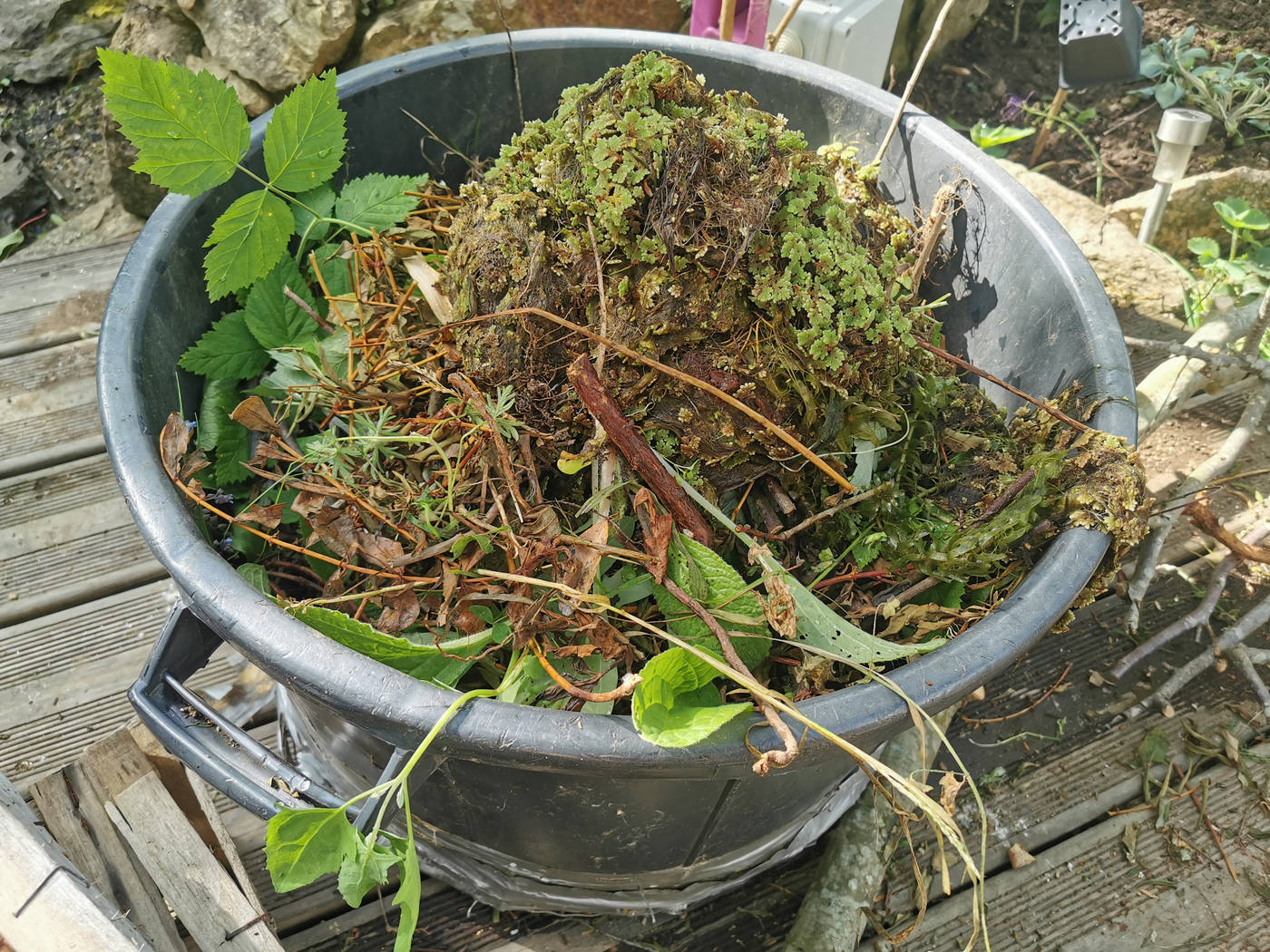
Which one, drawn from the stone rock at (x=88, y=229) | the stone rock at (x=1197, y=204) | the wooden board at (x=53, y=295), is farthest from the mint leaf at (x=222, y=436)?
the stone rock at (x=1197, y=204)

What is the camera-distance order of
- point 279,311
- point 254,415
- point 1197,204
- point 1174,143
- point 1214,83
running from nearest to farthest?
point 254,415, point 279,311, point 1174,143, point 1197,204, point 1214,83

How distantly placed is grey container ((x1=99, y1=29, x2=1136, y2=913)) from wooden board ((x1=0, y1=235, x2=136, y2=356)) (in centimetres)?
96

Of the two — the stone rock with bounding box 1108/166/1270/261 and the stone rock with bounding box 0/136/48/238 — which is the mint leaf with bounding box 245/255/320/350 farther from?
the stone rock with bounding box 1108/166/1270/261

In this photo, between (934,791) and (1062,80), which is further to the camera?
(1062,80)

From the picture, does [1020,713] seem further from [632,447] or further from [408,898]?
[408,898]

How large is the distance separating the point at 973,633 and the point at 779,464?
29cm

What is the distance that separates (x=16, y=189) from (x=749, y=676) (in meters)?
2.36

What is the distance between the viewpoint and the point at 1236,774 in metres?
1.49

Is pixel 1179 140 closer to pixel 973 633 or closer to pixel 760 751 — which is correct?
pixel 973 633

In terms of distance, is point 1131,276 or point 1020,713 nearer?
point 1020,713

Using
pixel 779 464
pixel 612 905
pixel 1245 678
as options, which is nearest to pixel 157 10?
pixel 779 464

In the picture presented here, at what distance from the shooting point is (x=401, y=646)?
2.88 ft

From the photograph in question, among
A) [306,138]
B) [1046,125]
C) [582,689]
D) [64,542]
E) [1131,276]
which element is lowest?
[64,542]

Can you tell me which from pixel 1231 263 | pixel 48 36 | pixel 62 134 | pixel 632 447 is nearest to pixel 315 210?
pixel 632 447
